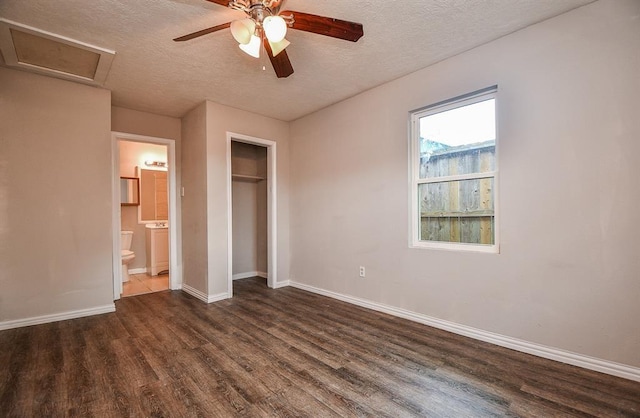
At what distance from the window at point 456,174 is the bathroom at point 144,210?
172 inches

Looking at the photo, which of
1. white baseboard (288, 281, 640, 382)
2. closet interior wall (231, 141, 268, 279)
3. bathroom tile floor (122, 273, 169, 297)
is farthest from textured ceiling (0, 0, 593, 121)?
bathroom tile floor (122, 273, 169, 297)

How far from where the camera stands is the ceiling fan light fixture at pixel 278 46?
6.59 ft

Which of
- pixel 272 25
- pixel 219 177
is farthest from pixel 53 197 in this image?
pixel 272 25

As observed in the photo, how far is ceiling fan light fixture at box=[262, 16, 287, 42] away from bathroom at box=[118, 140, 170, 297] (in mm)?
4268

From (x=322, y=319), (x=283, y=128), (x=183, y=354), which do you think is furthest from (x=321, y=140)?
(x=183, y=354)

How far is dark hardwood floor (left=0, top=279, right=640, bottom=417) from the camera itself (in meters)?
1.67

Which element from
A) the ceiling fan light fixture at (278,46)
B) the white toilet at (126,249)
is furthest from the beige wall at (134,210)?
the ceiling fan light fixture at (278,46)

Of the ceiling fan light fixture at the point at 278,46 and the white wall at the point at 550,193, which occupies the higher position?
the ceiling fan light fixture at the point at 278,46

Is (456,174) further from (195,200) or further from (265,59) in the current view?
(195,200)

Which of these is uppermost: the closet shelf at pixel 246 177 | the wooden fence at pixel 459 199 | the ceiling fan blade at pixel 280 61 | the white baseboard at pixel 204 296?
the ceiling fan blade at pixel 280 61

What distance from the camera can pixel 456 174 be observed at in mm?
2748

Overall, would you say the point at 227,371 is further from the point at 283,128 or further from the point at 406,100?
the point at 283,128

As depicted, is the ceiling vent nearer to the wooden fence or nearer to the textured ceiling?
the textured ceiling

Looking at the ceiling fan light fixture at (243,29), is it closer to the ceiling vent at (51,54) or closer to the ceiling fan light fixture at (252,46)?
the ceiling fan light fixture at (252,46)
